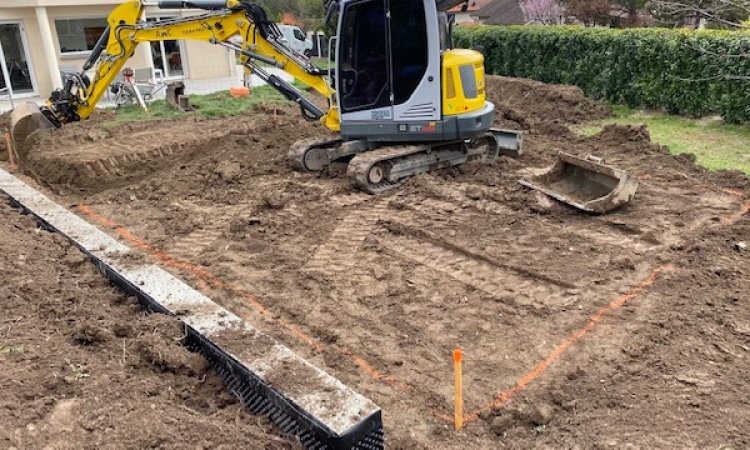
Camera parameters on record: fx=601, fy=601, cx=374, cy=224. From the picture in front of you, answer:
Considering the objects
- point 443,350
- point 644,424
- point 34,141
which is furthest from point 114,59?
point 644,424

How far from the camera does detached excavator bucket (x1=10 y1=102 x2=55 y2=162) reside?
31.9 feet

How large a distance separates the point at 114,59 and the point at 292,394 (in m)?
7.70

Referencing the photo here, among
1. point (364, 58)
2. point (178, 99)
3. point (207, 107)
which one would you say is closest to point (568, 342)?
point (364, 58)

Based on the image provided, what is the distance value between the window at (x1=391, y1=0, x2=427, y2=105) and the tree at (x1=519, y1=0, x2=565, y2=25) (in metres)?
21.9

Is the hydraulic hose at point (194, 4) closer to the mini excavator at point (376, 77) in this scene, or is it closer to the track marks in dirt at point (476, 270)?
the mini excavator at point (376, 77)

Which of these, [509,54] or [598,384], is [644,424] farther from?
[509,54]

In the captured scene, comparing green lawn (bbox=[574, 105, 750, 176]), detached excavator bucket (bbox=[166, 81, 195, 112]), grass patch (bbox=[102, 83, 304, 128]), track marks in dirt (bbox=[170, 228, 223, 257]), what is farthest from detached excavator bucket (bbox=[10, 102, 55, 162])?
green lawn (bbox=[574, 105, 750, 176])

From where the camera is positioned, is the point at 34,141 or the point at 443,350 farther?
the point at 34,141

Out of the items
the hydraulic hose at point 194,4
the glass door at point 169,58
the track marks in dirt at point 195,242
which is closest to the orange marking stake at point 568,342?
the track marks in dirt at point 195,242

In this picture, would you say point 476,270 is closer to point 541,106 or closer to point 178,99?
point 541,106

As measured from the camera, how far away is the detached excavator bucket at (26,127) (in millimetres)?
9719

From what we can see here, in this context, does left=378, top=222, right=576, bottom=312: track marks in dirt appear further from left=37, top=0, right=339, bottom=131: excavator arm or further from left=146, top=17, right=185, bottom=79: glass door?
left=146, top=17, right=185, bottom=79: glass door

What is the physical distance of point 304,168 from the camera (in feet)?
27.9

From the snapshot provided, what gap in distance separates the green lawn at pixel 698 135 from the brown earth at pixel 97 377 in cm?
759
